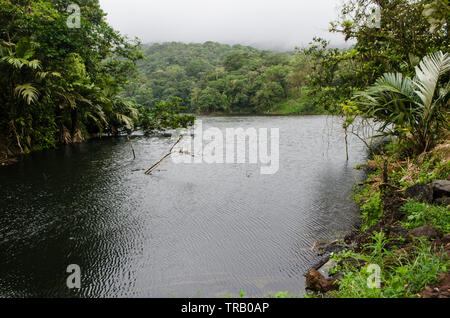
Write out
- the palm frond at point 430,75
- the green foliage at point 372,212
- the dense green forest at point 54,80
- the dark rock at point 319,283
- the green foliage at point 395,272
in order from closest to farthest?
the green foliage at point 395,272 < the dark rock at point 319,283 < the green foliage at point 372,212 < the palm frond at point 430,75 < the dense green forest at point 54,80

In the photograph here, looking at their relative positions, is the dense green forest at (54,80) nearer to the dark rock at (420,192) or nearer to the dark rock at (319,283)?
the dark rock at (319,283)

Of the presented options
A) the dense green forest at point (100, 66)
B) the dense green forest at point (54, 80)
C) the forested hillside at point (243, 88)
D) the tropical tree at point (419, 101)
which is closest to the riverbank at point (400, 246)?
the tropical tree at point (419, 101)

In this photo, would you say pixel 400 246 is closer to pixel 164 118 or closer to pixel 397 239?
pixel 397 239

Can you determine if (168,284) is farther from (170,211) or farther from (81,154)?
(81,154)

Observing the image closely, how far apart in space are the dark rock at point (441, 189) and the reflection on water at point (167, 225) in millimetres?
1358

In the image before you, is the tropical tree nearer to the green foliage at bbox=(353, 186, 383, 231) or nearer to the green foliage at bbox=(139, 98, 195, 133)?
the green foliage at bbox=(353, 186, 383, 231)

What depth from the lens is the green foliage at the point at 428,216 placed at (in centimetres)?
354

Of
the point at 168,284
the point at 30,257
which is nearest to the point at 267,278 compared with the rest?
the point at 168,284

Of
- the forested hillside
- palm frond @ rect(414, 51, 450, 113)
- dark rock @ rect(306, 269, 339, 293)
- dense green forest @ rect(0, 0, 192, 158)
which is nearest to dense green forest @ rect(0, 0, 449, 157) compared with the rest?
dense green forest @ rect(0, 0, 192, 158)

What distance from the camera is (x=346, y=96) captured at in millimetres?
9656

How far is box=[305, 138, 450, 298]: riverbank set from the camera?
8.35 ft

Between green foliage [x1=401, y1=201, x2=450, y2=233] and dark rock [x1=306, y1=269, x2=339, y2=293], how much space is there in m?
1.43

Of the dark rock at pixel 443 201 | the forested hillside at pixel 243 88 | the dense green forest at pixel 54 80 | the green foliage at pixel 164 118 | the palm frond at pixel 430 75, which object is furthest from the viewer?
the forested hillside at pixel 243 88
